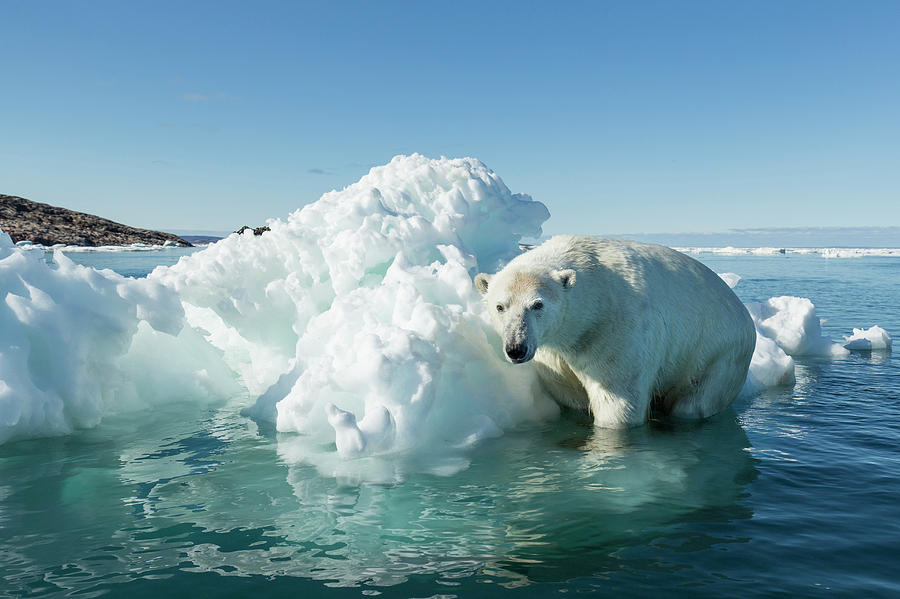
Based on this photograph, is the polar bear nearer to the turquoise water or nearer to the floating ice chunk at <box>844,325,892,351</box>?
the turquoise water

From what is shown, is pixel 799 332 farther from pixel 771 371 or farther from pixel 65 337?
pixel 65 337

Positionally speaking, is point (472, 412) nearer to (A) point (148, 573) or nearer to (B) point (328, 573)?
(B) point (328, 573)

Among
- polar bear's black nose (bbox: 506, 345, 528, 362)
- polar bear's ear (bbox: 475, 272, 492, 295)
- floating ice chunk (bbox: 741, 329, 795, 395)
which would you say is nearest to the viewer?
polar bear's black nose (bbox: 506, 345, 528, 362)

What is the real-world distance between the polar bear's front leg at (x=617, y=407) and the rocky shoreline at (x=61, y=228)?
9026 centimetres

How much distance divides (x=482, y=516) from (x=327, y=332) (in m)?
3.14

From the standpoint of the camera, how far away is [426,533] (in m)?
3.48

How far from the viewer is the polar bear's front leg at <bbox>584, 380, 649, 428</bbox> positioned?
5301 millimetres

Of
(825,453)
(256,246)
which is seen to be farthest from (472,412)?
(256,246)

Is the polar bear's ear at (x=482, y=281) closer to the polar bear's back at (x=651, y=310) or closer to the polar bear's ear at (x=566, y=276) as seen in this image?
the polar bear's back at (x=651, y=310)

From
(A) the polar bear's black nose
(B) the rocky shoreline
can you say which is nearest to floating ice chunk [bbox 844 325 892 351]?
(A) the polar bear's black nose

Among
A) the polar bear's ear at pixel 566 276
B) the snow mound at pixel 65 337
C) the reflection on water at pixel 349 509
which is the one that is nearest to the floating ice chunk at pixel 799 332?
the reflection on water at pixel 349 509

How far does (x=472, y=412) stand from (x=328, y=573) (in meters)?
2.61

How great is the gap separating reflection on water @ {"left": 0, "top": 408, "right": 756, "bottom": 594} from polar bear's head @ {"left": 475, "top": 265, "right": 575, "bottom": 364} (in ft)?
3.12

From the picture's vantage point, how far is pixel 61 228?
9019cm
